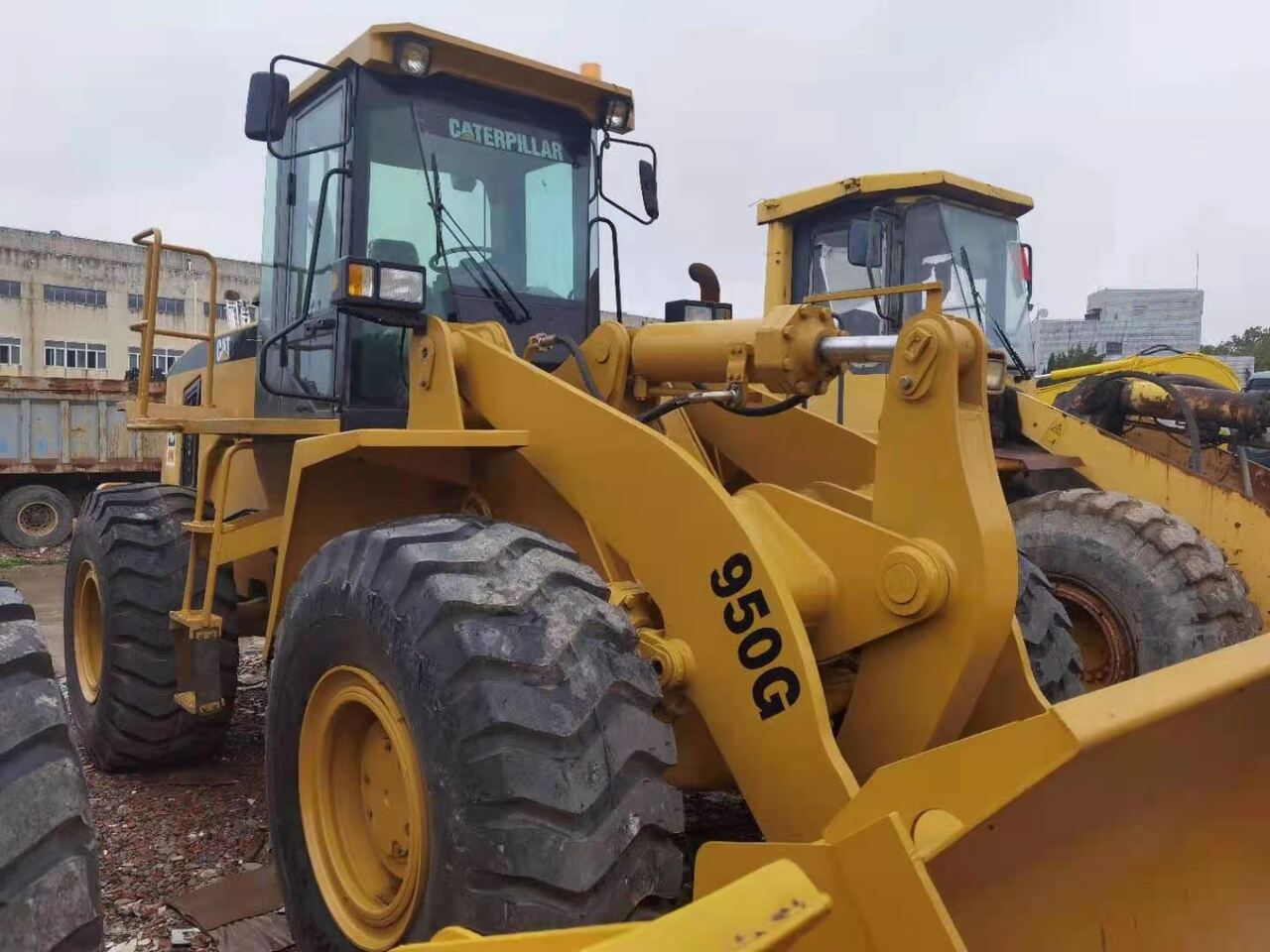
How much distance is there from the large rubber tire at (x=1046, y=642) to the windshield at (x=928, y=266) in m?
2.80

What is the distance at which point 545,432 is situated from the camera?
317 centimetres

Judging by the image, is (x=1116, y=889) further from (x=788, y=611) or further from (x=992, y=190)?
(x=992, y=190)

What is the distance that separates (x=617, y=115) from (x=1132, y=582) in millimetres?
3199

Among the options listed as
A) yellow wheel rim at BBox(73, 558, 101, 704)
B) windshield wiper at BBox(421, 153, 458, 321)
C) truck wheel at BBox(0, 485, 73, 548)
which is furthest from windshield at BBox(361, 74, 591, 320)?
truck wheel at BBox(0, 485, 73, 548)

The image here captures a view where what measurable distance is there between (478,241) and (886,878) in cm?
305

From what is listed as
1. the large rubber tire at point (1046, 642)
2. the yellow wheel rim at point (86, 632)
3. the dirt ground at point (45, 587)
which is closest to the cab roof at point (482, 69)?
the large rubber tire at point (1046, 642)

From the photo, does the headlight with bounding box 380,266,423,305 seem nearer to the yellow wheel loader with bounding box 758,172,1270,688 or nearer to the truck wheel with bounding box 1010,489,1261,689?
the yellow wheel loader with bounding box 758,172,1270,688

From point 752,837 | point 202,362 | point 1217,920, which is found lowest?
point 752,837

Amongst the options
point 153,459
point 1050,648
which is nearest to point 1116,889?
point 1050,648

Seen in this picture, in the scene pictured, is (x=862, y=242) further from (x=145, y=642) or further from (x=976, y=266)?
(x=145, y=642)

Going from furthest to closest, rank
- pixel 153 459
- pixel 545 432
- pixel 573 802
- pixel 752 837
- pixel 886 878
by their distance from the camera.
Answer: pixel 153 459 < pixel 752 837 < pixel 545 432 < pixel 573 802 < pixel 886 878

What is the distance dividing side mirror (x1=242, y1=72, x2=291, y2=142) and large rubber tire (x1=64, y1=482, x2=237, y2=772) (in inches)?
78.9

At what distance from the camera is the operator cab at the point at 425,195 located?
12.6 ft

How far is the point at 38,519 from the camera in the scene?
14945 millimetres
